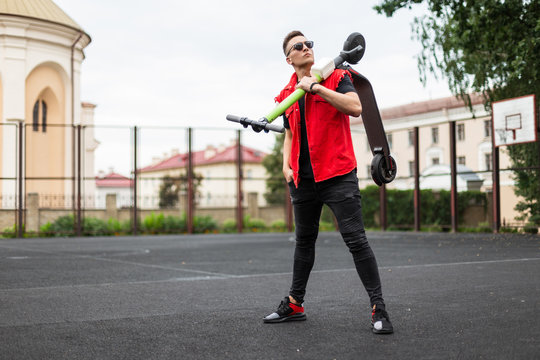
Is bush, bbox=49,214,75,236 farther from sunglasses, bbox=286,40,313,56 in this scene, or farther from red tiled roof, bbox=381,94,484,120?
red tiled roof, bbox=381,94,484,120

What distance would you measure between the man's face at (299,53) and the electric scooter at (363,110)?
0.14 m

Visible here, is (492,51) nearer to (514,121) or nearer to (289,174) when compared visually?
(514,121)

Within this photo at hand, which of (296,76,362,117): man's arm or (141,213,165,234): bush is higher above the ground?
(296,76,362,117): man's arm

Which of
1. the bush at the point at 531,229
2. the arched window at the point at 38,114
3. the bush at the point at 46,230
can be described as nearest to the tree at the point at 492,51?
the bush at the point at 531,229

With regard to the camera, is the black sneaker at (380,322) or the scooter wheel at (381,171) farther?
the scooter wheel at (381,171)

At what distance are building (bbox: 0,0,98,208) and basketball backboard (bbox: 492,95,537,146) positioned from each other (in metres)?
17.4

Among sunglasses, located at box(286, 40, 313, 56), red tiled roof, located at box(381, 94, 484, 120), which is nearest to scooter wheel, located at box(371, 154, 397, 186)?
A: sunglasses, located at box(286, 40, 313, 56)

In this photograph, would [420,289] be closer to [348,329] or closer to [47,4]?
[348,329]

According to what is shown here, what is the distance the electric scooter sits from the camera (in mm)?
3895

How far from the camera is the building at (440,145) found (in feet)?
66.0

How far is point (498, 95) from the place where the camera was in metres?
18.6

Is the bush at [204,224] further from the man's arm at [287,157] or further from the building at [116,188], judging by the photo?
the man's arm at [287,157]

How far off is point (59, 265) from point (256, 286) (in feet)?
13.9

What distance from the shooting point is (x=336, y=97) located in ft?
12.5
